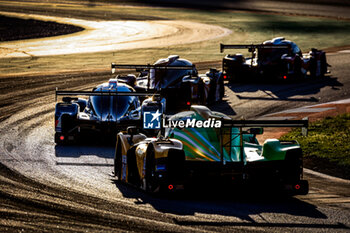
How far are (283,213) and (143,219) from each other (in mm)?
2699

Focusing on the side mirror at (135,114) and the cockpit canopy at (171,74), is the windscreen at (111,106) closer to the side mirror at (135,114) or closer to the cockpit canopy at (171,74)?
the side mirror at (135,114)

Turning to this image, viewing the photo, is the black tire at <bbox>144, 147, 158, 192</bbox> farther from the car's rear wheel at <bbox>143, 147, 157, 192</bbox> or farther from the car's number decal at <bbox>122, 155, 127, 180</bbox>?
the car's number decal at <bbox>122, 155, 127, 180</bbox>

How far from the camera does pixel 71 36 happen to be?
50094mm

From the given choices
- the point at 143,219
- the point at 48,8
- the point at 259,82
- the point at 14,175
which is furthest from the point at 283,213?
the point at 48,8

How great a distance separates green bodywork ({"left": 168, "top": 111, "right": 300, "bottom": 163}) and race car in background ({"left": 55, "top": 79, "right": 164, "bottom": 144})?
4838 mm

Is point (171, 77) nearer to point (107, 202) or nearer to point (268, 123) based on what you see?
point (107, 202)

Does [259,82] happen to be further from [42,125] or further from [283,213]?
[283,213]

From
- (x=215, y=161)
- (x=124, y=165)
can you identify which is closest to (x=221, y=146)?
(x=215, y=161)

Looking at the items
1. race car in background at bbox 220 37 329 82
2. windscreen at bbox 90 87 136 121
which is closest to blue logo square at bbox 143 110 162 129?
windscreen at bbox 90 87 136 121

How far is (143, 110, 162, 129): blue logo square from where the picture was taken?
1948 centimetres

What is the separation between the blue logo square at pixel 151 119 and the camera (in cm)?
1948

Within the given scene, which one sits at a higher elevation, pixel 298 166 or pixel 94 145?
pixel 298 166

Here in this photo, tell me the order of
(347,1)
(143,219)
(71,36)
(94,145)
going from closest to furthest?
(143,219), (94,145), (71,36), (347,1)

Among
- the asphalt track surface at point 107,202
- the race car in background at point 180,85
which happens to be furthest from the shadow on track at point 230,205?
the race car in background at point 180,85
